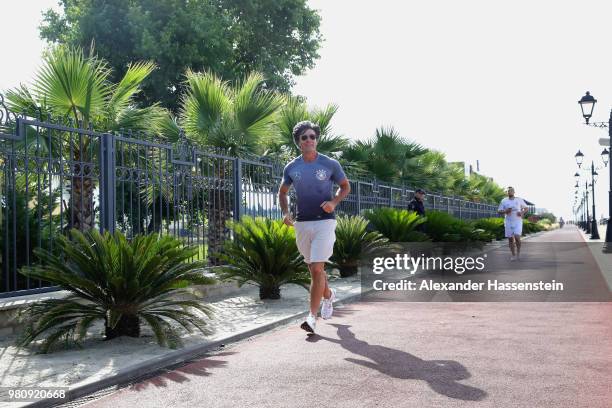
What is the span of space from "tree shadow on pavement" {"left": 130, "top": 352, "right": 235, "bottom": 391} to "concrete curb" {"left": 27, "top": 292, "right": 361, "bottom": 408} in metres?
0.17

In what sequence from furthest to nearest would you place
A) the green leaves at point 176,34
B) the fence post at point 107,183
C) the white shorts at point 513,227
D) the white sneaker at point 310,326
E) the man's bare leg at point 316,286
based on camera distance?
the green leaves at point 176,34
the white shorts at point 513,227
the fence post at point 107,183
the man's bare leg at point 316,286
the white sneaker at point 310,326

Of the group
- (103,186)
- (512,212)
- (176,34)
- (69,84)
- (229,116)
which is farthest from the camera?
(176,34)

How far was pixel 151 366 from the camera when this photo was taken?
555cm

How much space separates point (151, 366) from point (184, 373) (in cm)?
38

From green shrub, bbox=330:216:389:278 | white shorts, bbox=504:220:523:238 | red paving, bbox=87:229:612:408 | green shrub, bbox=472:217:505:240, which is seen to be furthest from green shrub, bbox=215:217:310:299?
green shrub, bbox=472:217:505:240

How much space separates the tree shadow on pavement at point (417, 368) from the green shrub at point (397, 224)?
9955 mm


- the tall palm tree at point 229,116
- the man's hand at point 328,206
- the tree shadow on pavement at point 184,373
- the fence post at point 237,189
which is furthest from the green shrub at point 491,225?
the tree shadow on pavement at point 184,373

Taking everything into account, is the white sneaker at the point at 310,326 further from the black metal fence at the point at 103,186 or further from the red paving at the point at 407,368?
the black metal fence at the point at 103,186

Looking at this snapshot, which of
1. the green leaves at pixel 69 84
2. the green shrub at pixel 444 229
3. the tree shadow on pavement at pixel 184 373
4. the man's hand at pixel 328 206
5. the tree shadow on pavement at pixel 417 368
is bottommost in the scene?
the tree shadow on pavement at pixel 184 373

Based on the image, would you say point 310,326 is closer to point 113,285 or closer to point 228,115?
point 113,285

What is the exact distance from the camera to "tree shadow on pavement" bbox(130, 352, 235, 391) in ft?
16.3

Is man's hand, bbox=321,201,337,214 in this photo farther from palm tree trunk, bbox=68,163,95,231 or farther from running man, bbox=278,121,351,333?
palm tree trunk, bbox=68,163,95,231

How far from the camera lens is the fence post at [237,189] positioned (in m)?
12.0
